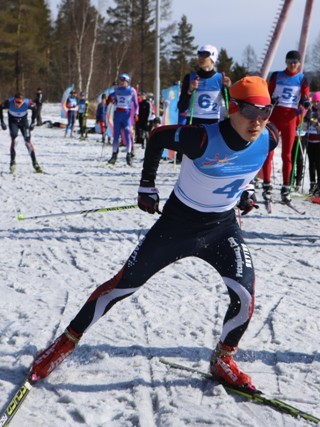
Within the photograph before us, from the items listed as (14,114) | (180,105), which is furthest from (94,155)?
(180,105)

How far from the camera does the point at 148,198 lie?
3006 millimetres

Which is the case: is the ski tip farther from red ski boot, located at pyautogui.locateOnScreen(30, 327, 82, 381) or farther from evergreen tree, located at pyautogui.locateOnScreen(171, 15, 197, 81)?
evergreen tree, located at pyautogui.locateOnScreen(171, 15, 197, 81)

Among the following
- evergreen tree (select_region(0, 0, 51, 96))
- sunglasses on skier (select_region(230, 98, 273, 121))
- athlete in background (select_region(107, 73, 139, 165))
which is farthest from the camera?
evergreen tree (select_region(0, 0, 51, 96))

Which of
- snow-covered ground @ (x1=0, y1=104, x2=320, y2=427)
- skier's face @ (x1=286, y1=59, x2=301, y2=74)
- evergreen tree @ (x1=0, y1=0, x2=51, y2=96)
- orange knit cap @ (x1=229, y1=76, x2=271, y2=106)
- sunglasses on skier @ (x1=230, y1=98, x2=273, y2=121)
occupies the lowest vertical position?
snow-covered ground @ (x1=0, y1=104, x2=320, y2=427)

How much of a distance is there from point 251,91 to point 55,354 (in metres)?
1.89

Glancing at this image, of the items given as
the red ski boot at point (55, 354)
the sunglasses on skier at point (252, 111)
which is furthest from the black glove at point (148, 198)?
the red ski boot at point (55, 354)

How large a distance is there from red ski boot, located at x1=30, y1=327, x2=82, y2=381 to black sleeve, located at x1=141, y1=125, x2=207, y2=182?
117 cm

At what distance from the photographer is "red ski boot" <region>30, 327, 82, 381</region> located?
2953mm

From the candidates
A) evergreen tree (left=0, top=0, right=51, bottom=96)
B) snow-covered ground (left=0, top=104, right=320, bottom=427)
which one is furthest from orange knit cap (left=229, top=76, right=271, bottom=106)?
evergreen tree (left=0, top=0, right=51, bottom=96)

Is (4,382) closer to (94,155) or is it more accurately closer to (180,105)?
(180,105)

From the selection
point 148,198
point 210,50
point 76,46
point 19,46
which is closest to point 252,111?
point 148,198

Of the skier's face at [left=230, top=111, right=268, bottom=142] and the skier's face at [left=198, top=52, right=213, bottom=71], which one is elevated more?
the skier's face at [left=198, top=52, right=213, bottom=71]

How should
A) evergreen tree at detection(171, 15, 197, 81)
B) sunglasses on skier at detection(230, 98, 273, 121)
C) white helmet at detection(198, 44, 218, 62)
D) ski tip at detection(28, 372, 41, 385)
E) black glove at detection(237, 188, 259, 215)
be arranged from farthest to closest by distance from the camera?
evergreen tree at detection(171, 15, 197, 81)
white helmet at detection(198, 44, 218, 62)
black glove at detection(237, 188, 259, 215)
ski tip at detection(28, 372, 41, 385)
sunglasses on skier at detection(230, 98, 273, 121)

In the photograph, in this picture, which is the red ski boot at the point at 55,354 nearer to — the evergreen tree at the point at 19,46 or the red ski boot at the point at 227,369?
the red ski boot at the point at 227,369
